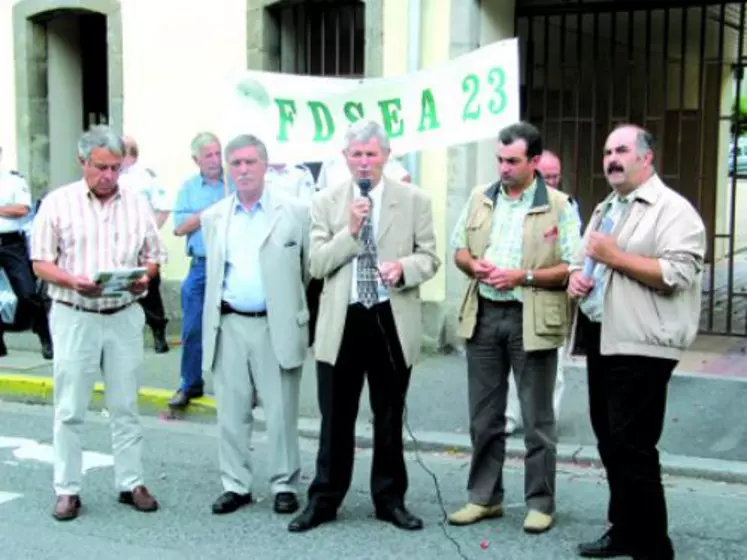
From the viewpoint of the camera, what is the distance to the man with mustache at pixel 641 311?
4797mm

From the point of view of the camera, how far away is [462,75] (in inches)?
269

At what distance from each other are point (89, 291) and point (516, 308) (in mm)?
2114

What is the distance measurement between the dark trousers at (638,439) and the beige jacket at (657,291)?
0.27ft

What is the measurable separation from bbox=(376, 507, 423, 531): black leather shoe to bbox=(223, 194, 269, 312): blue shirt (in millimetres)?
1211

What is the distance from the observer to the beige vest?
537 centimetres

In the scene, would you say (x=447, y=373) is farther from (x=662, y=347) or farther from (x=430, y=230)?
(x=662, y=347)

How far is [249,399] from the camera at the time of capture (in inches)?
237

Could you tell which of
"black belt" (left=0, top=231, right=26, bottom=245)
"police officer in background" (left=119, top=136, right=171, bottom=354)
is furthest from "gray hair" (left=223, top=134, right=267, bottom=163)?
"black belt" (left=0, top=231, right=26, bottom=245)

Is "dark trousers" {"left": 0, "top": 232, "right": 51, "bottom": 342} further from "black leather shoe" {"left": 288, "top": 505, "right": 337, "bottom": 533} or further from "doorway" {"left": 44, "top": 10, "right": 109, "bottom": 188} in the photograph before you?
"black leather shoe" {"left": 288, "top": 505, "right": 337, "bottom": 533}

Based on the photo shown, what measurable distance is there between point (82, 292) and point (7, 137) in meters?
7.73

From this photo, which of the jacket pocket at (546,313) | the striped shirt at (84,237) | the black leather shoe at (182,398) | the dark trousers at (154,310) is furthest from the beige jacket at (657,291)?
the dark trousers at (154,310)

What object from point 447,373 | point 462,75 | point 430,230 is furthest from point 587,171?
point 430,230

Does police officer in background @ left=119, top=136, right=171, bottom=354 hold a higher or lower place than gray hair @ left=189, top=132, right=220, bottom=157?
lower

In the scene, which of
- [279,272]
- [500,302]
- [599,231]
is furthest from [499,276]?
[279,272]
